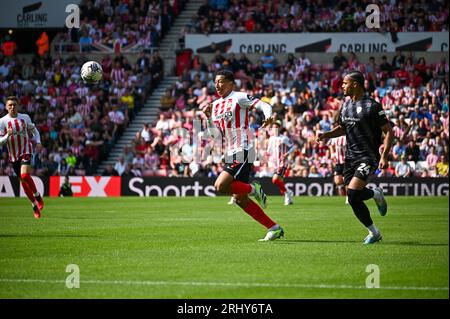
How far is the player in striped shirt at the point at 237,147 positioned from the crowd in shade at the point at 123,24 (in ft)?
93.1

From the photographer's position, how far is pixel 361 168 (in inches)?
514

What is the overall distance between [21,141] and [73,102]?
19.5 m

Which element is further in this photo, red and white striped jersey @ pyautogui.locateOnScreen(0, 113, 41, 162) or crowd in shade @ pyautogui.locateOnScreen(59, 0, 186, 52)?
crowd in shade @ pyautogui.locateOnScreen(59, 0, 186, 52)

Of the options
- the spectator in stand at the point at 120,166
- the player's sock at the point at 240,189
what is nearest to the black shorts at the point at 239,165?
the player's sock at the point at 240,189

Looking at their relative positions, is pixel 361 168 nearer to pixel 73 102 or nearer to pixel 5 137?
pixel 5 137

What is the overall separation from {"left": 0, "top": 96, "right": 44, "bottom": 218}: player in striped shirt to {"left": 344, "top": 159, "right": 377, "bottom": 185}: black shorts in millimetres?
8533

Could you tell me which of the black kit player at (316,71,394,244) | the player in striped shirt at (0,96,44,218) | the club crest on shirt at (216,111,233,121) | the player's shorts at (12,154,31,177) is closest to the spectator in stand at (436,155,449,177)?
the player in striped shirt at (0,96,44,218)

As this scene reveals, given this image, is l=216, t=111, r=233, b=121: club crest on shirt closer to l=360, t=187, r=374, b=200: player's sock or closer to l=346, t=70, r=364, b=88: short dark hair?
l=346, t=70, r=364, b=88: short dark hair

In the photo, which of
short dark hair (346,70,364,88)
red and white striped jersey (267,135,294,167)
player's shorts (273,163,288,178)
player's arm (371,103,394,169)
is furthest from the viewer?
red and white striped jersey (267,135,294,167)

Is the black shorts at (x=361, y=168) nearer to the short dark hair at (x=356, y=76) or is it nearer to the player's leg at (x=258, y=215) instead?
the short dark hair at (x=356, y=76)

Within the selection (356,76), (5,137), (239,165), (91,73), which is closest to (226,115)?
(239,165)

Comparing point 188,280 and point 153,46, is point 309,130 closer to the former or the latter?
point 153,46

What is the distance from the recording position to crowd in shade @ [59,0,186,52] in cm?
4166

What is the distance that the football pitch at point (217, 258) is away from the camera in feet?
28.4
